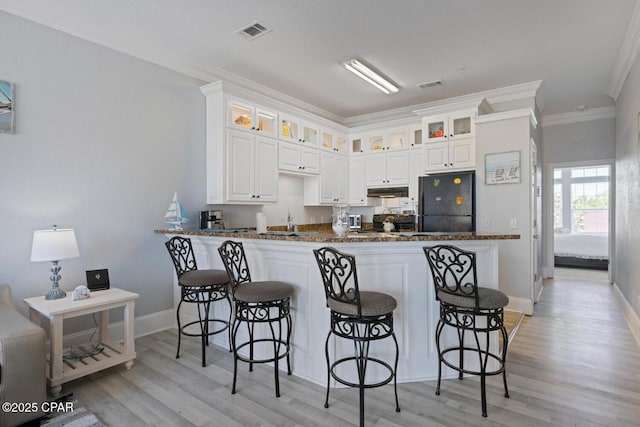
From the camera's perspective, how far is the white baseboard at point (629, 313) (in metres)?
3.19

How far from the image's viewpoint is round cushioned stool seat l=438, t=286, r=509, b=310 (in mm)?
2006

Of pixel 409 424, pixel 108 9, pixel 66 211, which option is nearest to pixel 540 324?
pixel 409 424

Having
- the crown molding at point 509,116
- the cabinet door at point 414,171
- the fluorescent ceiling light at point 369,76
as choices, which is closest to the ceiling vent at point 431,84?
the fluorescent ceiling light at point 369,76

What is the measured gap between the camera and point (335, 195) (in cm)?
548

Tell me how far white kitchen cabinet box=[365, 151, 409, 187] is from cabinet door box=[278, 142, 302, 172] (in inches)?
54.9

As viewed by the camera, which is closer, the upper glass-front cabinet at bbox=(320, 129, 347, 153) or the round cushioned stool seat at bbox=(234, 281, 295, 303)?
the round cushioned stool seat at bbox=(234, 281, 295, 303)

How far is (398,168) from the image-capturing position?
5262mm

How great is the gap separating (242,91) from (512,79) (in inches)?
135

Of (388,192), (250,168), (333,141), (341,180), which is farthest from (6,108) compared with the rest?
(388,192)

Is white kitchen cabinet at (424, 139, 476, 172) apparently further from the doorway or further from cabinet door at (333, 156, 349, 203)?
the doorway

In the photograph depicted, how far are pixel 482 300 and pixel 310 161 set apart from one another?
3.41 metres

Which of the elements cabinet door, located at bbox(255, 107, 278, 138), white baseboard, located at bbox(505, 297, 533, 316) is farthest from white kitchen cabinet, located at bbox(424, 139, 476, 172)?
cabinet door, located at bbox(255, 107, 278, 138)

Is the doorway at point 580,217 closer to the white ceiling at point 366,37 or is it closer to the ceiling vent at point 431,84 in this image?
the white ceiling at point 366,37

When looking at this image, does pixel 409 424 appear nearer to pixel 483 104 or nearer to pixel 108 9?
pixel 108 9
